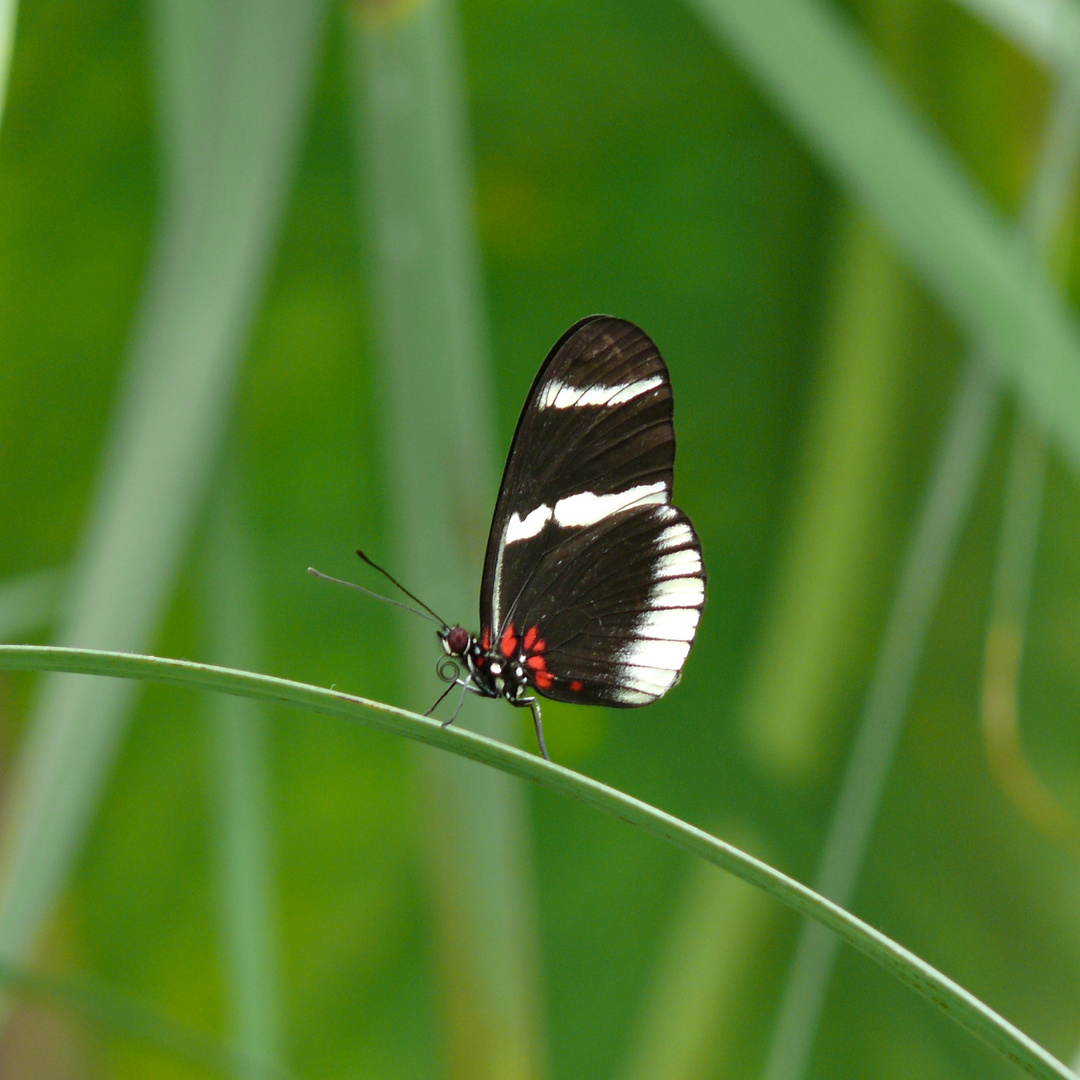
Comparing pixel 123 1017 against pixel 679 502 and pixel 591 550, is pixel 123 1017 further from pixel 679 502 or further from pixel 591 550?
pixel 679 502

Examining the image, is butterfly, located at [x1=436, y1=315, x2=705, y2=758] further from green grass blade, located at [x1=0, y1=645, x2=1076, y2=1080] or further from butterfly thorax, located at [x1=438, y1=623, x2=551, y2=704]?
green grass blade, located at [x1=0, y1=645, x2=1076, y2=1080]

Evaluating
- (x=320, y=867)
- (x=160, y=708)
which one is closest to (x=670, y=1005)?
(x=320, y=867)

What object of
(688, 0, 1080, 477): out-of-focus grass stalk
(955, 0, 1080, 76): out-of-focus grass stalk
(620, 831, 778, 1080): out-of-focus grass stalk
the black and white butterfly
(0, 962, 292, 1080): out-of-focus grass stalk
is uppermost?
(955, 0, 1080, 76): out-of-focus grass stalk

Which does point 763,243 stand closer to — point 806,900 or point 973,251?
point 973,251

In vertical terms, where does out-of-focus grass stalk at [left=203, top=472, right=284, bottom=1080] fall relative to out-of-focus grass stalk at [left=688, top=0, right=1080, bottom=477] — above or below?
below

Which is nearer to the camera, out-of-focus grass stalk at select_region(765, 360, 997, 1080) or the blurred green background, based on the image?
out-of-focus grass stalk at select_region(765, 360, 997, 1080)

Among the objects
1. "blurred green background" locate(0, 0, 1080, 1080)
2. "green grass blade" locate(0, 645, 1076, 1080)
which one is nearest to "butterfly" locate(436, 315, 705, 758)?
"green grass blade" locate(0, 645, 1076, 1080)

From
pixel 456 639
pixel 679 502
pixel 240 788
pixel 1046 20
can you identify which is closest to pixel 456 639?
pixel 456 639

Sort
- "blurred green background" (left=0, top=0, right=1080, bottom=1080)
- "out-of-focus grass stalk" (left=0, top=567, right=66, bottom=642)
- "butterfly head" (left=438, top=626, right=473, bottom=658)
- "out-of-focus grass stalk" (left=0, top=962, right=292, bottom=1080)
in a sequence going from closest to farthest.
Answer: "out-of-focus grass stalk" (left=0, top=962, right=292, bottom=1080) → "butterfly head" (left=438, top=626, right=473, bottom=658) → "out-of-focus grass stalk" (left=0, top=567, right=66, bottom=642) → "blurred green background" (left=0, top=0, right=1080, bottom=1080)
